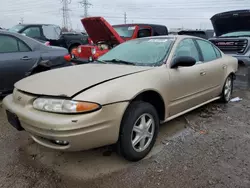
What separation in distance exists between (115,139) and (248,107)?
3.44 metres

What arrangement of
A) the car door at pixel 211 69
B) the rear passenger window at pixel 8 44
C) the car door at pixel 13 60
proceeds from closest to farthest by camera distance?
the car door at pixel 211 69, the car door at pixel 13 60, the rear passenger window at pixel 8 44

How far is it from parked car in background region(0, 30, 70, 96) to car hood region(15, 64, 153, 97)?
1.63 meters

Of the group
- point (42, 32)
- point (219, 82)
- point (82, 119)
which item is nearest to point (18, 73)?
point (82, 119)

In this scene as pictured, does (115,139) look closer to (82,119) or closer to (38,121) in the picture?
(82,119)

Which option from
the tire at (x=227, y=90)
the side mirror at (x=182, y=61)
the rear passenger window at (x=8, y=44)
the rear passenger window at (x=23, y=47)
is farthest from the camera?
the tire at (x=227, y=90)

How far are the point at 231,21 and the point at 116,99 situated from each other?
21.4 ft

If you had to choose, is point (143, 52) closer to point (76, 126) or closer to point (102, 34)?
point (76, 126)

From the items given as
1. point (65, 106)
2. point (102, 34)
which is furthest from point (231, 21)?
point (65, 106)

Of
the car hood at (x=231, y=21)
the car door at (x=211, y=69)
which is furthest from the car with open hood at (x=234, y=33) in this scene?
the car door at (x=211, y=69)

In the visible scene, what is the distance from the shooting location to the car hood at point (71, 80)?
238 centimetres

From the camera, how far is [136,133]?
2670mm

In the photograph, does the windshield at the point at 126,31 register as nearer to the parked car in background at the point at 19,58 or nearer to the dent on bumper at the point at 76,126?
the parked car in background at the point at 19,58

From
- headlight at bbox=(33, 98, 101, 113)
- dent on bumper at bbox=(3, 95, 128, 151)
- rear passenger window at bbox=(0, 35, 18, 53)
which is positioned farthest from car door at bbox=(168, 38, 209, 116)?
rear passenger window at bbox=(0, 35, 18, 53)

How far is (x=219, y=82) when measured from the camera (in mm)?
4371
